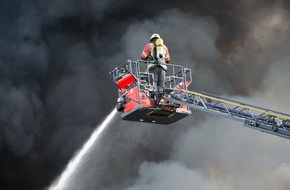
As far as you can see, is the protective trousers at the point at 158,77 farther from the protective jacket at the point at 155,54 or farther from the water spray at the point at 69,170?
the water spray at the point at 69,170

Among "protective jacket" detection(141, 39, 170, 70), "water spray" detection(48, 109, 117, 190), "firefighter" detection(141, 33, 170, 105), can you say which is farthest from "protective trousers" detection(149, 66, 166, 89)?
"water spray" detection(48, 109, 117, 190)

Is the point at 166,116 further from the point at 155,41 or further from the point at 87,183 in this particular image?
the point at 87,183

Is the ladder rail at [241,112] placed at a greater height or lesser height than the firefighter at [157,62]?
lesser

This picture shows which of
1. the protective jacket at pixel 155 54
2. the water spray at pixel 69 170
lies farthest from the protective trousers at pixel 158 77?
the water spray at pixel 69 170

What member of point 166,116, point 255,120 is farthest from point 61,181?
point 255,120

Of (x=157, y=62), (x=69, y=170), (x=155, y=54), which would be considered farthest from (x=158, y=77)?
(x=69, y=170)

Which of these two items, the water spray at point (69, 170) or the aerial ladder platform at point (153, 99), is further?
the water spray at point (69, 170)

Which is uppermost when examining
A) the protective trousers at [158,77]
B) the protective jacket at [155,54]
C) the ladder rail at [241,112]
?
the protective jacket at [155,54]

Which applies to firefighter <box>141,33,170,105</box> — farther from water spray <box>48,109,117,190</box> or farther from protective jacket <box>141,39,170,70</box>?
water spray <box>48,109,117,190</box>

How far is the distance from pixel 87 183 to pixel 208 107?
18.5 m

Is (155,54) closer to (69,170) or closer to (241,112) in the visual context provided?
(241,112)

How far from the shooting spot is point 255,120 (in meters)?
19.7

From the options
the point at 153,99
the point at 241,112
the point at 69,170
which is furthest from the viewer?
the point at 69,170

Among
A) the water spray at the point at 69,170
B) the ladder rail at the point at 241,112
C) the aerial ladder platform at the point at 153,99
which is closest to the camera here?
the ladder rail at the point at 241,112
